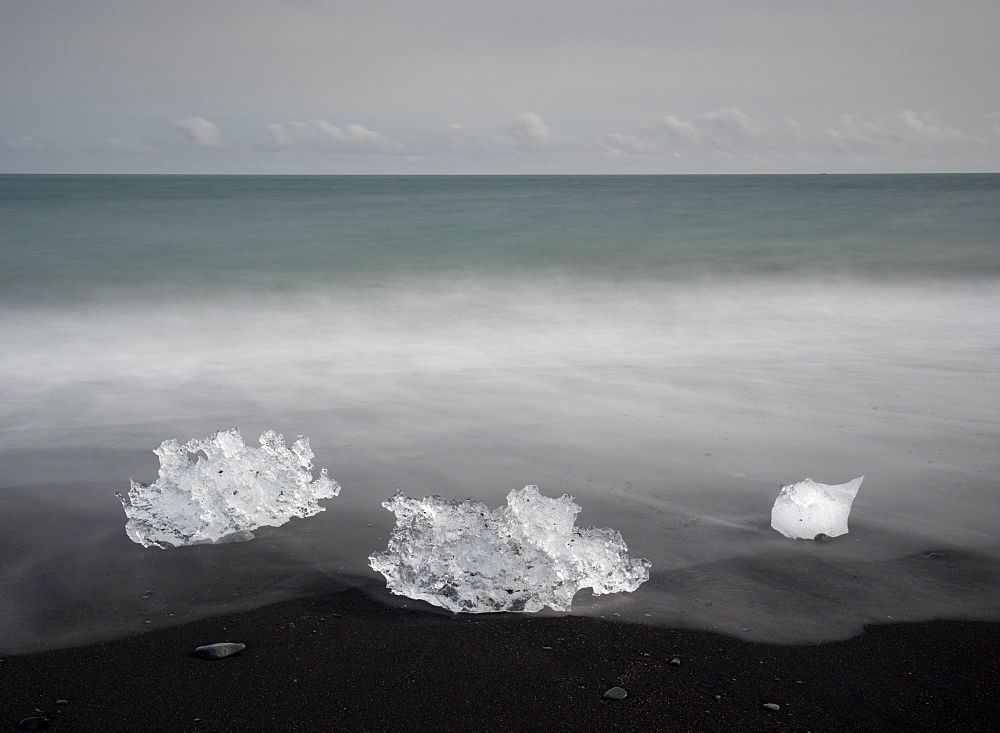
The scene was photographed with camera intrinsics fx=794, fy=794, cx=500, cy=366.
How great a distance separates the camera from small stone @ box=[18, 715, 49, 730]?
2064 millimetres

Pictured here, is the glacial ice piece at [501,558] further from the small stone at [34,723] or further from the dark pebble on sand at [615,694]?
the small stone at [34,723]

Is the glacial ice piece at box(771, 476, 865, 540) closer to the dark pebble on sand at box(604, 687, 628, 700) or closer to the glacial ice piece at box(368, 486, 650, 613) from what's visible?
the glacial ice piece at box(368, 486, 650, 613)

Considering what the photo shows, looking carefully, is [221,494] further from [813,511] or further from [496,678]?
[813,511]

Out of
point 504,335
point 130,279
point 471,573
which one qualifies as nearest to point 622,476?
point 471,573

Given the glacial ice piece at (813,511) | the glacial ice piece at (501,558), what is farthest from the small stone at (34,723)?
the glacial ice piece at (813,511)

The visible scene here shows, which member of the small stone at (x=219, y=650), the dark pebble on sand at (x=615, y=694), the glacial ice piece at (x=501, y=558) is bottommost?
the dark pebble on sand at (x=615, y=694)

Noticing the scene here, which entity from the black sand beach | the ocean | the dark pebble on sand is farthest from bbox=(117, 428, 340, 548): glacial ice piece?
the dark pebble on sand

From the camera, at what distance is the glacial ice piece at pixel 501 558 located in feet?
8.86

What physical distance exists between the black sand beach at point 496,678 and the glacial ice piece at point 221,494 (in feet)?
2.38

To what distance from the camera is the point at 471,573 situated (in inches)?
108

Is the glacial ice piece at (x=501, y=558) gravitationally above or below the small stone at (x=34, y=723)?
above

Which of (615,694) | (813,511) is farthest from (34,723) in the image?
(813,511)

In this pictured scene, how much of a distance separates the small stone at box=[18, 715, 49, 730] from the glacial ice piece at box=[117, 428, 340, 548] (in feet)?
3.64

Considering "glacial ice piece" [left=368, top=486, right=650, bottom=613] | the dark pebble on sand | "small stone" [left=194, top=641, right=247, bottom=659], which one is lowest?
the dark pebble on sand
